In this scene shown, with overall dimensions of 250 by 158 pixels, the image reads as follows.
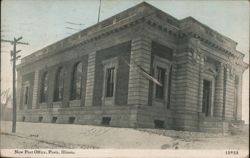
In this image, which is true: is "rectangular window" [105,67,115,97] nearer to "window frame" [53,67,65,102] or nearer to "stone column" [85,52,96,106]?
"stone column" [85,52,96,106]

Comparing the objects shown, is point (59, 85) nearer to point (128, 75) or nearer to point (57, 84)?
point (57, 84)

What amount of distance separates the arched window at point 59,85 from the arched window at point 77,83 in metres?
0.21

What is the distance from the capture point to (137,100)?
6215 mm

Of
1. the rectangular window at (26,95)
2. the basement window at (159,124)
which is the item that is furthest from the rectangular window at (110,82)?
the rectangular window at (26,95)

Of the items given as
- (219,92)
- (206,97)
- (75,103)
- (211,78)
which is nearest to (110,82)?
(75,103)

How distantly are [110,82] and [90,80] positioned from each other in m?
0.38

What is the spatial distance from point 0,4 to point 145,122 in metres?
3.01

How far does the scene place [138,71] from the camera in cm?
627

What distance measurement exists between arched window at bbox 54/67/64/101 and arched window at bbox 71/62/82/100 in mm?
207

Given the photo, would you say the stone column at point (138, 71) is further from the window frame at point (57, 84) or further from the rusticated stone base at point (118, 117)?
the window frame at point (57, 84)

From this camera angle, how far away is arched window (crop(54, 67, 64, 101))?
6.55 metres

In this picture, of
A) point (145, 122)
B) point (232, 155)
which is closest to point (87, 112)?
point (145, 122)

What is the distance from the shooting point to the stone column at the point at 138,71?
244 inches

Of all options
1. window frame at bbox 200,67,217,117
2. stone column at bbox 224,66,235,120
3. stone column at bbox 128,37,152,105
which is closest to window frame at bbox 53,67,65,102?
stone column at bbox 128,37,152,105
